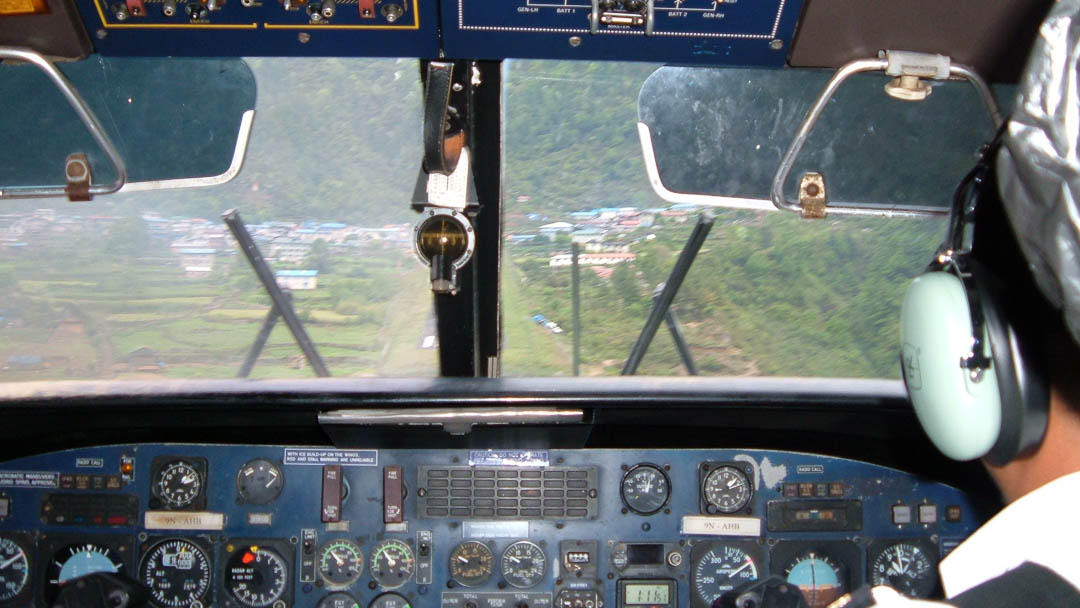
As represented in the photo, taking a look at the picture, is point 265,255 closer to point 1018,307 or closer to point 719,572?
point 719,572

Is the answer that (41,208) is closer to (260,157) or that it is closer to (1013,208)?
(260,157)

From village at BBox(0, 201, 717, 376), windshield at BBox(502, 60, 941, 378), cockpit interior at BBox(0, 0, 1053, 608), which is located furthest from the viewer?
village at BBox(0, 201, 717, 376)

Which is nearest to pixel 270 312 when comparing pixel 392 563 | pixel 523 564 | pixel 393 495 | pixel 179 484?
pixel 179 484

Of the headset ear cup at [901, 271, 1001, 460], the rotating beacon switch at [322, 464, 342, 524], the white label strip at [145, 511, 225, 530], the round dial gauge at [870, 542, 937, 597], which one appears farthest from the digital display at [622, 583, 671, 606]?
the headset ear cup at [901, 271, 1001, 460]

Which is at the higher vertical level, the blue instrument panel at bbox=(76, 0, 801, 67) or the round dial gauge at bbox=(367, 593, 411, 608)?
the blue instrument panel at bbox=(76, 0, 801, 67)

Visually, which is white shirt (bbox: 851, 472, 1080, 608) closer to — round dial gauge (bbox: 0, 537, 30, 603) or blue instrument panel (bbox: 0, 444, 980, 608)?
blue instrument panel (bbox: 0, 444, 980, 608)

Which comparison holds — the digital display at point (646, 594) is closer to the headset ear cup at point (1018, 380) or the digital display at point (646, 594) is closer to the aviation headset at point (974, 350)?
the aviation headset at point (974, 350)

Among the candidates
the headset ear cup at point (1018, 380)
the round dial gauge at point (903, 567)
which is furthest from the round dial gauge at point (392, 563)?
the headset ear cup at point (1018, 380)

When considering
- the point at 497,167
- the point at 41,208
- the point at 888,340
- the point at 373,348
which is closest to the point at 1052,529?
the point at 497,167
